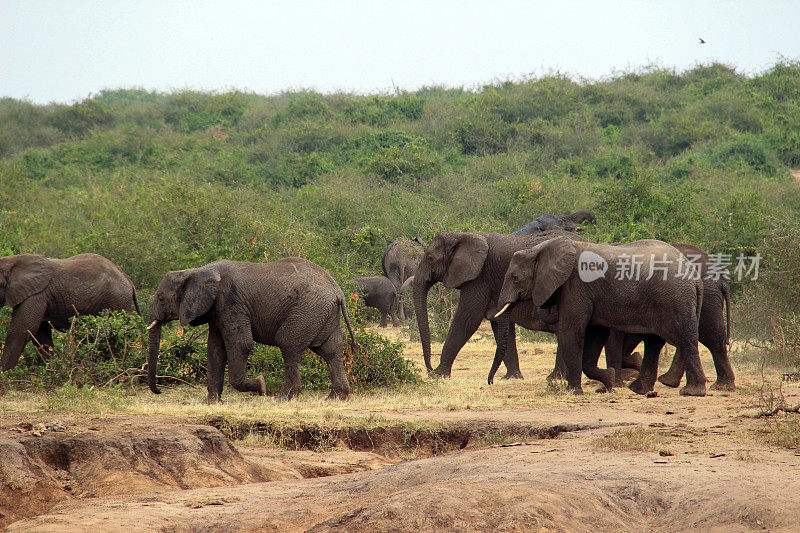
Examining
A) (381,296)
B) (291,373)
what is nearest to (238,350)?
(291,373)

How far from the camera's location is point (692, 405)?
896cm

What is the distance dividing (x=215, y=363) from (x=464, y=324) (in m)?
3.84

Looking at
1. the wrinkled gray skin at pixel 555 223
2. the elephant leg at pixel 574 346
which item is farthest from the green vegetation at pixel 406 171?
the elephant leg at pixel 574 346

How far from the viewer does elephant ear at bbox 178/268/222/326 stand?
30.7 ft

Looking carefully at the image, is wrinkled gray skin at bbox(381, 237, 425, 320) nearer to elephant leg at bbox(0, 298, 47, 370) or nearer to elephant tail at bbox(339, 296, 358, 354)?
elephant tail at bbox(339, 296, 358, 354)

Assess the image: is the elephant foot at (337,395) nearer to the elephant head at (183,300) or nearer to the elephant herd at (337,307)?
the elephant herd at (337,307)

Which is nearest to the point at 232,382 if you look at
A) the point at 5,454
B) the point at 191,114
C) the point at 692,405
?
the point at 5,454

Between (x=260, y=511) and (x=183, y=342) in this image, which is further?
(x=183, y=342)

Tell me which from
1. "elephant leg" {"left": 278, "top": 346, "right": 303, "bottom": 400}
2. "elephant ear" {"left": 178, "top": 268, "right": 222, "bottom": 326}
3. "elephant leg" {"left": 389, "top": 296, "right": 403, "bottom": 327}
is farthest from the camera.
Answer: "elephant leg" {"left": 389, "top": 296, "right": 403, "bottom": 327}

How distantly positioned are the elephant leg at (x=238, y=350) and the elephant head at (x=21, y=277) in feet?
10.8

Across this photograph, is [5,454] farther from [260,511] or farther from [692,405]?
[692,405]

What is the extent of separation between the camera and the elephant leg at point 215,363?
9680 mm

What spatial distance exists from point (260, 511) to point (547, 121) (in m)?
33.9

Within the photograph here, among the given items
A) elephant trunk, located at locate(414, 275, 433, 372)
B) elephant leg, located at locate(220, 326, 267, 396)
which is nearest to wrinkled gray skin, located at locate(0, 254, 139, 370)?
elephant leg, located at locate(220, 326, 267, 396)
